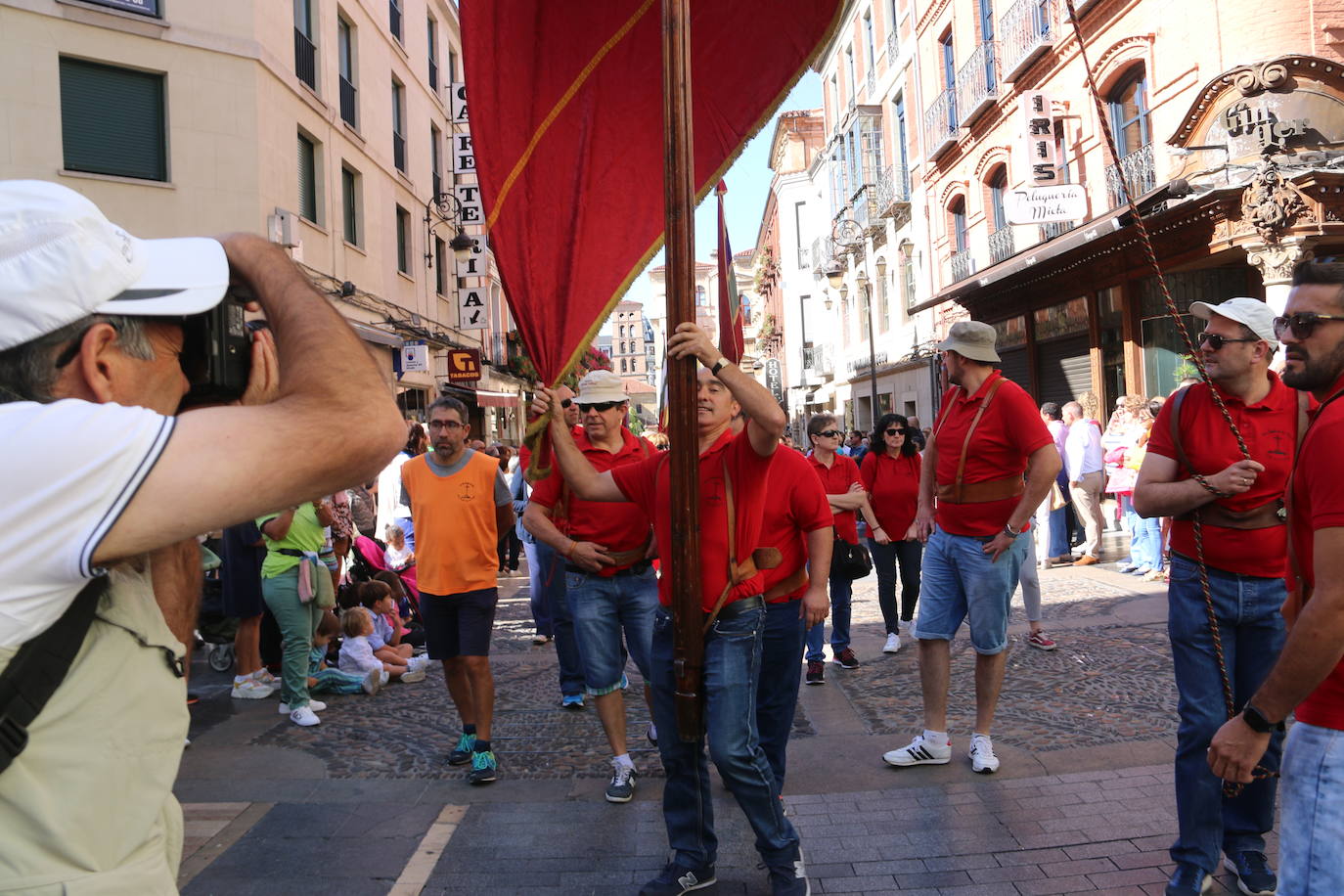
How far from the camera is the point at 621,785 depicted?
4672 mm

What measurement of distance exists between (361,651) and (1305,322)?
20.9 ft

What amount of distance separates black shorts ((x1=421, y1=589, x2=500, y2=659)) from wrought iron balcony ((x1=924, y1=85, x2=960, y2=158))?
816 inches

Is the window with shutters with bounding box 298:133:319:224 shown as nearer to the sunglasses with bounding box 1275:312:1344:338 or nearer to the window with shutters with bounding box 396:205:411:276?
the window with shutters with bounding box 396:205:411:276

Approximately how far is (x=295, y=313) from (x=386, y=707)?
5898 mm

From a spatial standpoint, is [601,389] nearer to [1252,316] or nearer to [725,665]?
[725,665]

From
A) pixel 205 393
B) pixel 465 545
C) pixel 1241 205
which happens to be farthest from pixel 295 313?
pixel 1241 205

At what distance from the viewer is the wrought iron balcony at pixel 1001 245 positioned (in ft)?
68.1

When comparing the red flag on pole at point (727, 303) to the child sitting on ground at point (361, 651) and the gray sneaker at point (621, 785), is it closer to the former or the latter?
the gray sneaker at point (621, 785)

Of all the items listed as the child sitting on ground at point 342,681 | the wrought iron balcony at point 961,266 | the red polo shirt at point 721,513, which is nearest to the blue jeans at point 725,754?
the red polo shirt at point 721,513

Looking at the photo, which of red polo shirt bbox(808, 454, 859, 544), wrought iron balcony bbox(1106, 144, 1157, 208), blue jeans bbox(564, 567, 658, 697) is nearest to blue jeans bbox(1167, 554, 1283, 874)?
blue jeans bbox(564, 567, 658, 697)

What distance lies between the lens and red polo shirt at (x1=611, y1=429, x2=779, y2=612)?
3.58 m

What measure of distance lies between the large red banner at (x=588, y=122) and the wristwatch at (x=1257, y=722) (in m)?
2.38

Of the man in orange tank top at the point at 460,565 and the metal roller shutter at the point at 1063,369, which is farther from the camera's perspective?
the metal roller shutter at the point at 1063,369

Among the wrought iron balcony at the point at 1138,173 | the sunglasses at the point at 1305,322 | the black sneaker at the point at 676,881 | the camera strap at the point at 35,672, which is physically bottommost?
the black sneaker at the point at 676,881
